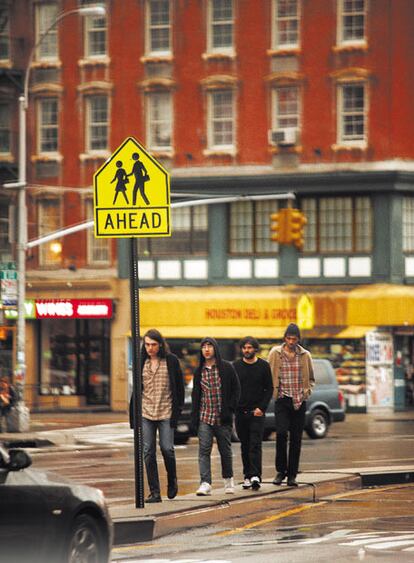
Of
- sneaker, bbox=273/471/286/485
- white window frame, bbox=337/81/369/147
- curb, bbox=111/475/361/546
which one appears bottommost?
curb, bbox=111/475/361/546

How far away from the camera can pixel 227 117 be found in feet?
162

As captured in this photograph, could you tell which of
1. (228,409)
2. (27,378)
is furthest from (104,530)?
(27,378)

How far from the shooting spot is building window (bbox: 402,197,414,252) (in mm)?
47531

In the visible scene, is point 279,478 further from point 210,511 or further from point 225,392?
point 210,511

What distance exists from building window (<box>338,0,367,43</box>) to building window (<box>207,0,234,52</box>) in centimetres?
360

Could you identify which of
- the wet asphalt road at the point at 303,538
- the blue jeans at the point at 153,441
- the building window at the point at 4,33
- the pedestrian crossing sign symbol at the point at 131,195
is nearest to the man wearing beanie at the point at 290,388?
the wet asphalt road at the point at 303,538

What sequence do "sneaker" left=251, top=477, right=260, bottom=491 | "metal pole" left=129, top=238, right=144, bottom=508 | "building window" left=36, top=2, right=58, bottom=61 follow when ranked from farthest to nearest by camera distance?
"building window" left=36, top=2, right=58, bottom=61 < "sneaker" left=251, top=477, right=260, bottom=491 < "metal pole" left=129, top=238, right=144, bottom=508

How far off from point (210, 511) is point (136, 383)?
1459mm

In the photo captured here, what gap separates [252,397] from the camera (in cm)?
1747

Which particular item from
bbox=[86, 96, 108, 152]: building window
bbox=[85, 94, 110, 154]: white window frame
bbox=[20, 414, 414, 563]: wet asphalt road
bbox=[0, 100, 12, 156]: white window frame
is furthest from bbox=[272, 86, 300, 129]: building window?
bbox=[20, 414, 414, 563]: wet asphalt road

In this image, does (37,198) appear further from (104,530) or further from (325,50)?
(104,530)

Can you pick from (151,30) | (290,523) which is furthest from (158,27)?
(290,523)

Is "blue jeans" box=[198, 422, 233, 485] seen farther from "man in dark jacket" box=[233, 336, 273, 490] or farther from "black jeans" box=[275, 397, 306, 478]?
"black jeans" box=[275, 397, 306, 478]

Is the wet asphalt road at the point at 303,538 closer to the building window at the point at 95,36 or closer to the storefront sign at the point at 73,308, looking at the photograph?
the storefront sign at the point at 73,308
